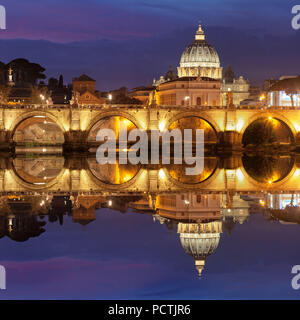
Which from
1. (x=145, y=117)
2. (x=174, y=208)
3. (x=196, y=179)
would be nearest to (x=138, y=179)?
(x=196, y=179)

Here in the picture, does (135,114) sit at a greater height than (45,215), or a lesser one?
greater

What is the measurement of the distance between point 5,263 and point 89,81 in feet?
264

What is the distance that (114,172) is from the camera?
28328mm

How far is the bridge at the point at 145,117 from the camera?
1811 inches

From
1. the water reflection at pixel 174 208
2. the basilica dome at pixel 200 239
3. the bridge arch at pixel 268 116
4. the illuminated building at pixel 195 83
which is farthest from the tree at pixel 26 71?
the basilica dome at pixel 200 239

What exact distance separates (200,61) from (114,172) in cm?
7776

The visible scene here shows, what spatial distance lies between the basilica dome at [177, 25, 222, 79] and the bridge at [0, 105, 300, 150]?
54.2 m

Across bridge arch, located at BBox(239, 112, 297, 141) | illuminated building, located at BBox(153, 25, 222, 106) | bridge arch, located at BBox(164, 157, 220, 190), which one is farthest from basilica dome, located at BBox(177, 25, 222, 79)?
bridge arch, located at BBox(164, 157, 220, 190)

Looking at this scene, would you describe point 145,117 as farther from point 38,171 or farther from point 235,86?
point 235,86

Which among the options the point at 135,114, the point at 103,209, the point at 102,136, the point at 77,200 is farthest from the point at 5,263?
the point at 102,136

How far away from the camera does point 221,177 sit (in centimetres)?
2545

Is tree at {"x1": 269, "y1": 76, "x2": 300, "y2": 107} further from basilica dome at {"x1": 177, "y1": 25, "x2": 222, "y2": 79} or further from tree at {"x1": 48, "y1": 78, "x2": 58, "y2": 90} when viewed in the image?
A: tree at {"x1": 48, "y1": 78, "x2": 58, "y2": 90}

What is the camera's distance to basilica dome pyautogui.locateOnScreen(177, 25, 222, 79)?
10338cm

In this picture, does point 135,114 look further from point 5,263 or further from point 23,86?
point 5,263
